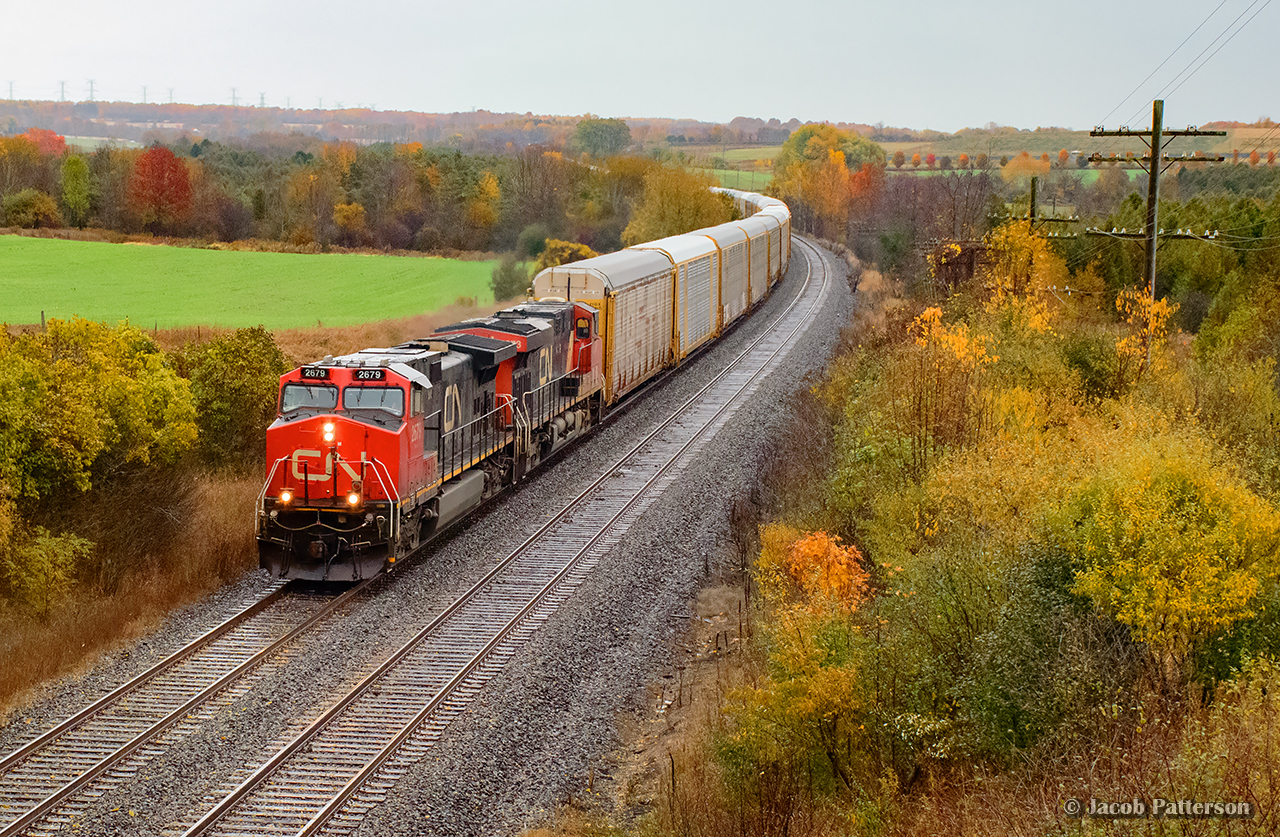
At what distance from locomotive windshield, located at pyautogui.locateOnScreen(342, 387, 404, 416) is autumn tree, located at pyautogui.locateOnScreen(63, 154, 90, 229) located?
263ft

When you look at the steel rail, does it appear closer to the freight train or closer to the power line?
the freight train

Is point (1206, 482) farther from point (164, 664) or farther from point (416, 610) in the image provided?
point (164, 664)

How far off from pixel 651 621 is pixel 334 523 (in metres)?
4.85

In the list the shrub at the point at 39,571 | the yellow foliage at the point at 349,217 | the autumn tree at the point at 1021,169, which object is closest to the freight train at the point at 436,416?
the shrub at the point at 39,571

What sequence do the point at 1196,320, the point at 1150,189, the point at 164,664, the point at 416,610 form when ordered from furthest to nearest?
the point at 1196,320 < the point at 1150,189 < the point at 416,610 < the point at 164,664

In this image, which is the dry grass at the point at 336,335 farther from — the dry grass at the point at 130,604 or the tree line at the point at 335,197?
the tree line at the point at 335,197

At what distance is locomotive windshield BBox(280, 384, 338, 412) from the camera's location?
16781 mm

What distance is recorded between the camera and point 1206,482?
11.2 m

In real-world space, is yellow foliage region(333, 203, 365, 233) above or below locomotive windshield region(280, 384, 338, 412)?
above

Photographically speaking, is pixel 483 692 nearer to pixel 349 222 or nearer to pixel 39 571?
pixel 39 571

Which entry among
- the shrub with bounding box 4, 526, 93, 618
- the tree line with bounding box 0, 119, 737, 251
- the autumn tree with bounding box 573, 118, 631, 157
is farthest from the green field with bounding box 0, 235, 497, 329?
the autumn tree with bounding box 573, 118, 631, 157

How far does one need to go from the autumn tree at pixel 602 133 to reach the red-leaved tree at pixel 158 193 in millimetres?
97298

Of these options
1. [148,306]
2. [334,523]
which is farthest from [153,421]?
[148,306]

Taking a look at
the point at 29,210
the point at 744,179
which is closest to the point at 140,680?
the point at 29,210
